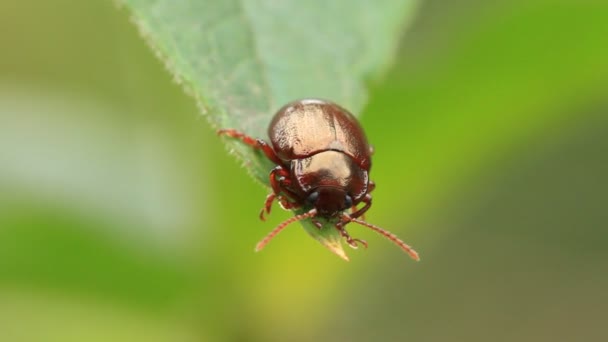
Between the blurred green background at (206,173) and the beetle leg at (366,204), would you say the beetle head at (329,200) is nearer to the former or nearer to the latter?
the beetle leg at (366,204)

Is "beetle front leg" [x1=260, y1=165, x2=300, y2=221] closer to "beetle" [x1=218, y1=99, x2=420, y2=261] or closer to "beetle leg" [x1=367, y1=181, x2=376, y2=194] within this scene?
"beetle" [x1=218, y1=99, x2=420, y2=261]

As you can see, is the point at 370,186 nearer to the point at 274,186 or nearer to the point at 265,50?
the point at 274,186

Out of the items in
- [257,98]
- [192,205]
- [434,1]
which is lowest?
[257,98]

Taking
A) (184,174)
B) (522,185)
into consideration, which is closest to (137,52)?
(184,174)

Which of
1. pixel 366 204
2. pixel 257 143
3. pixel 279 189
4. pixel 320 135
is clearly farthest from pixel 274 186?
pixel 366 204

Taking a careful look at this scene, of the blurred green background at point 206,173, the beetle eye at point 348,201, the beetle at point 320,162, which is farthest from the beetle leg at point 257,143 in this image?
the beetle eye at point 348,201

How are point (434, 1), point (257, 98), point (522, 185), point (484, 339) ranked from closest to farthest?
1. point (257, 98)
2. point (434, 1)
3. point (484, 339)
4. point (522, 185)

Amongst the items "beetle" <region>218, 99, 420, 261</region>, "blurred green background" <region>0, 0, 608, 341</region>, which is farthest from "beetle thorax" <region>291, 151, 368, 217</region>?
"blurred green background" <region>0, 0, 608, 341</region>

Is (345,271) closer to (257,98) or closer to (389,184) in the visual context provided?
(389,184)
